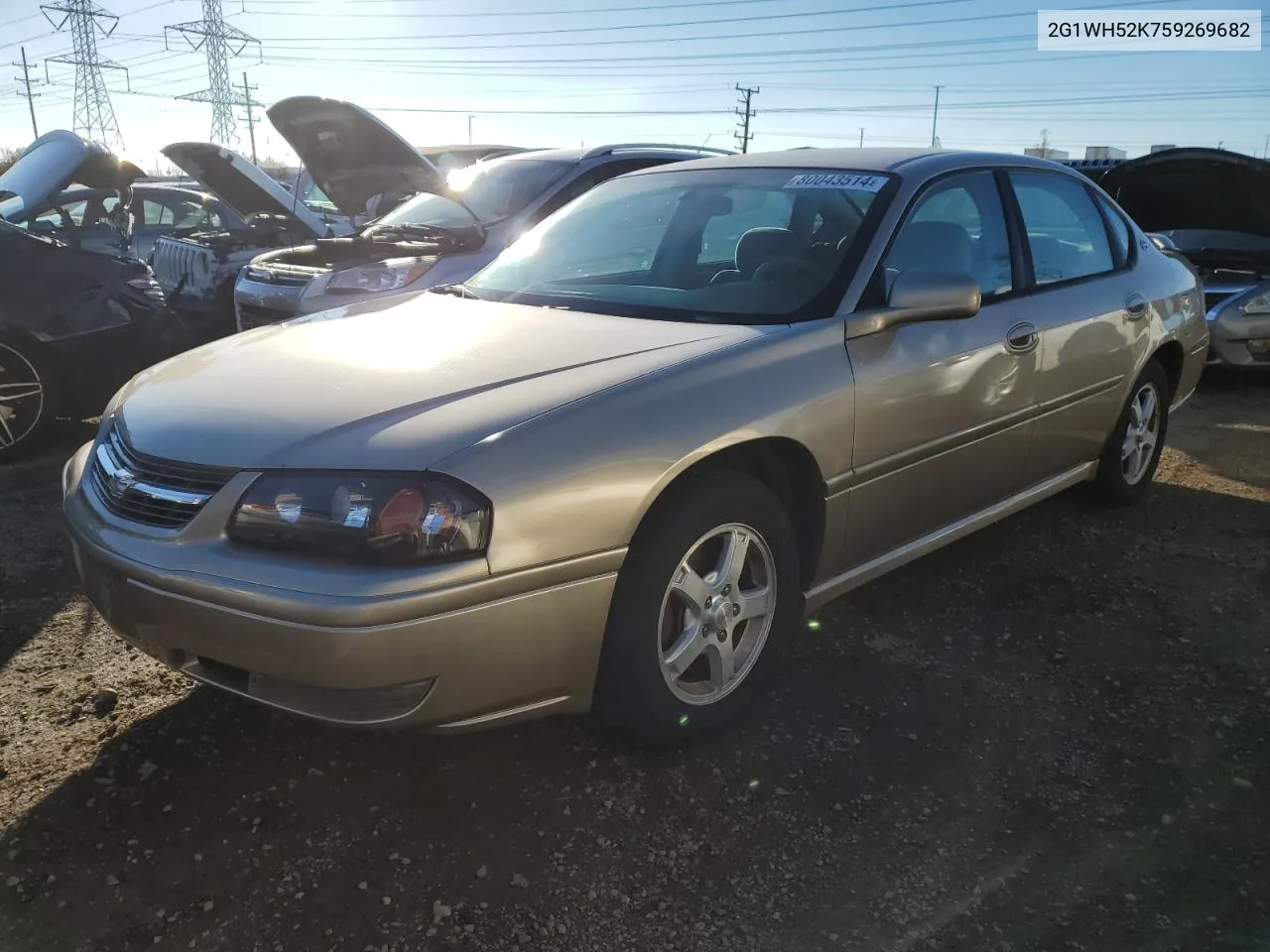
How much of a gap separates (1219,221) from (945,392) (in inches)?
279

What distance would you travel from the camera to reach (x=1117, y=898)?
7.02 ft

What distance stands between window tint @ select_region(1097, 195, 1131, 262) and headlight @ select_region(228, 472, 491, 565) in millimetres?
3385

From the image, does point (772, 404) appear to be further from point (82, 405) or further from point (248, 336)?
point (82, 405)

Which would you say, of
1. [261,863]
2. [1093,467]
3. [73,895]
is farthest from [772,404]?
[1093,467]

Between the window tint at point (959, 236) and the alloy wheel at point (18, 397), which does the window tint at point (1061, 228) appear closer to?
the window tint at point (959, 236)

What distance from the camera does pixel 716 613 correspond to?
8.46 feet

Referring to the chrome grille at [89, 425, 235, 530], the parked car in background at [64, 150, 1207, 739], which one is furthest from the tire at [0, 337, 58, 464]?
the chrome grille at [89, 425, 235, 530]

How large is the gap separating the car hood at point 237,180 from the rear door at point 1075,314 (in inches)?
222

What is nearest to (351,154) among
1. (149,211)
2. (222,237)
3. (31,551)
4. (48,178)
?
(222,237)

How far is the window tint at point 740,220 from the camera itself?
3.33 meters

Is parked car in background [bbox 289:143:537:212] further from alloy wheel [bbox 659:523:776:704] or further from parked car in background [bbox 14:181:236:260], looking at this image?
alloy wheel [bbox 659:523:776:704]

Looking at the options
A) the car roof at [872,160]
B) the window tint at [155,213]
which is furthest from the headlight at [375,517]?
the window tint at [155,213]

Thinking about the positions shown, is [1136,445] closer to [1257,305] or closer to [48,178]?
[1257,305]

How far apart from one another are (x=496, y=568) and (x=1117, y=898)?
152 centimetres
